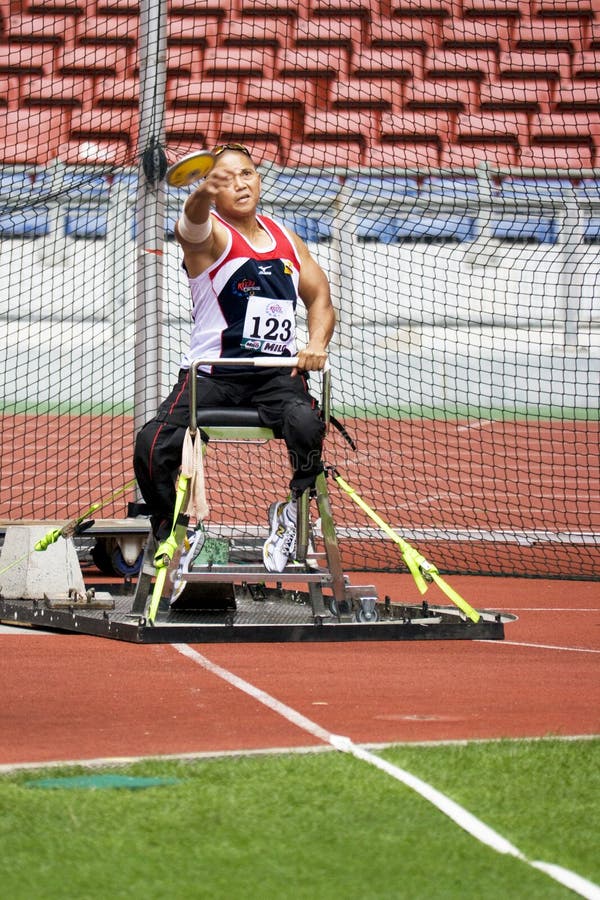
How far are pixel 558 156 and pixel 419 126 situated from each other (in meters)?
1.71

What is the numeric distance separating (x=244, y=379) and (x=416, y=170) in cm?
1050

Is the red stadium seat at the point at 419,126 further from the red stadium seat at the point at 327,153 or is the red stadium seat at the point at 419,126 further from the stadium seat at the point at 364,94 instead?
the red stadium seat at the point at 327,153

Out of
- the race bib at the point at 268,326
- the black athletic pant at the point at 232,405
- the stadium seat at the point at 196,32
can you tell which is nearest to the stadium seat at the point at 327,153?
the stadium seat at the point at 196,32

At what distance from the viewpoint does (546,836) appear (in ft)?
10.9

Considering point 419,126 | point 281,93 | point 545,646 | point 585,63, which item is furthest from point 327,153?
point 545,646

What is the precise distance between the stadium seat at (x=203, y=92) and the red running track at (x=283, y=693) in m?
10.1

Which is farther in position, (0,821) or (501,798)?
(501,798)

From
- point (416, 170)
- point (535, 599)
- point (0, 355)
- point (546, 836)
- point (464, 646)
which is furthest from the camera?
point (0, 355)

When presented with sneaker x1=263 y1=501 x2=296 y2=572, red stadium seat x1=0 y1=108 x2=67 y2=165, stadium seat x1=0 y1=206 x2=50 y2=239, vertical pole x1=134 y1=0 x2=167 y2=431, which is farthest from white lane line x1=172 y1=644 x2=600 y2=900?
red stadium seat x1=0 y1=108 x2=67 y2=165

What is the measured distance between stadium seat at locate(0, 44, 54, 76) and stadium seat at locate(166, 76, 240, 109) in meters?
1.38

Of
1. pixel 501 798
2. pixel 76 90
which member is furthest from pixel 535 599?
pixel 76 90

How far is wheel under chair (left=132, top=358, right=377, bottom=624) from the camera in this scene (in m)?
6.12

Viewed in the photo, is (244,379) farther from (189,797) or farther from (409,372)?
(409,372)

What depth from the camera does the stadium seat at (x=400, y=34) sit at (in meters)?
17.6
